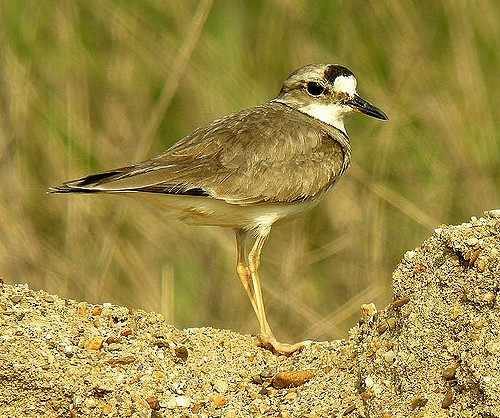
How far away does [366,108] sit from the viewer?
7.14 meters

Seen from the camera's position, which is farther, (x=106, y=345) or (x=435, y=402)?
(x=106, y=345)

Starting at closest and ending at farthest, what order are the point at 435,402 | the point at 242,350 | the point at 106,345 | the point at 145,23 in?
the point at 435,402, the point at 106,345, the point at 242,350, the point at 145,23

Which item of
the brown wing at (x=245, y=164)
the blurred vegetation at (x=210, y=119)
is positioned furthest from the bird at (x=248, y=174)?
the blurred vegetation at (x=210, y=119)

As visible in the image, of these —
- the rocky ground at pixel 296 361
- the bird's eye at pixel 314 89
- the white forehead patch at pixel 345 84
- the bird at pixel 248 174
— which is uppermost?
the bird's eye at pixel 314 89

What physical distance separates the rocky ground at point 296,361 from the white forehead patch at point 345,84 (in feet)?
7.32

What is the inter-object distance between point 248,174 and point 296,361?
1.47 meters

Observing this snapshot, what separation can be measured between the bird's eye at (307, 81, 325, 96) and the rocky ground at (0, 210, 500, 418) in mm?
2284

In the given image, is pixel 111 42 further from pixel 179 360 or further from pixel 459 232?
pixel 459 232

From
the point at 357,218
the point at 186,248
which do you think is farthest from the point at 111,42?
the point at 357,218

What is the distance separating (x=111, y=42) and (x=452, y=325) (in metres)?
3.90

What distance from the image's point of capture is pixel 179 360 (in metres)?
5.17

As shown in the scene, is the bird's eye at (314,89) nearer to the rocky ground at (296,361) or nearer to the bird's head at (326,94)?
the bird's head at (326,94)

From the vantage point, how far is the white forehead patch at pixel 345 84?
7137mm

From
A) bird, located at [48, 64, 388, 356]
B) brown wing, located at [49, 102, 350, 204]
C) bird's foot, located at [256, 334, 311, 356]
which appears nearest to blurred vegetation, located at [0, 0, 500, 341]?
bird, located at [48, 64, 388, 356]
